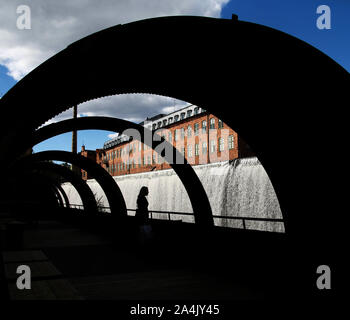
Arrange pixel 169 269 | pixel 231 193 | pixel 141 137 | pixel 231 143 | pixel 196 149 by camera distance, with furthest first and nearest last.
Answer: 1. pixel 196 149
2. pixel 231 143
3. pixel 231 193
4. pixel 141 137
5. pixel 169 269

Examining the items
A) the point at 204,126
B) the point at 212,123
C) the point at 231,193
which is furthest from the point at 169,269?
the point at 204,126

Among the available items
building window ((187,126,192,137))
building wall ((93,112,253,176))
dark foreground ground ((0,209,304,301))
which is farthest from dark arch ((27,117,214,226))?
building window ((187,126,192,137))

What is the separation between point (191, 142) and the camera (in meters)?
48.2

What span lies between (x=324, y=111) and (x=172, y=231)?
5.66 meters

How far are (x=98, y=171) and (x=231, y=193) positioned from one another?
40.4ft

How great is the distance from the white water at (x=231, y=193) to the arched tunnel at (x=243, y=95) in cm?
1420

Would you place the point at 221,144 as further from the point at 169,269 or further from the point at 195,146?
the point at 169,269

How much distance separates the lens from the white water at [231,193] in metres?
22.8

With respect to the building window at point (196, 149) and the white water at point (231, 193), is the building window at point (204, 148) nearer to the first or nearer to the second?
the building window at point (196, 149)

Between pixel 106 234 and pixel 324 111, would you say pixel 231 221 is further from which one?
pixel 324 111

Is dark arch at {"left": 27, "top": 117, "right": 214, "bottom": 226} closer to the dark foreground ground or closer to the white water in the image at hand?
the dark foreground ground

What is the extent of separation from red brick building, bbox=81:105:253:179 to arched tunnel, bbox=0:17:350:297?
29.9m
